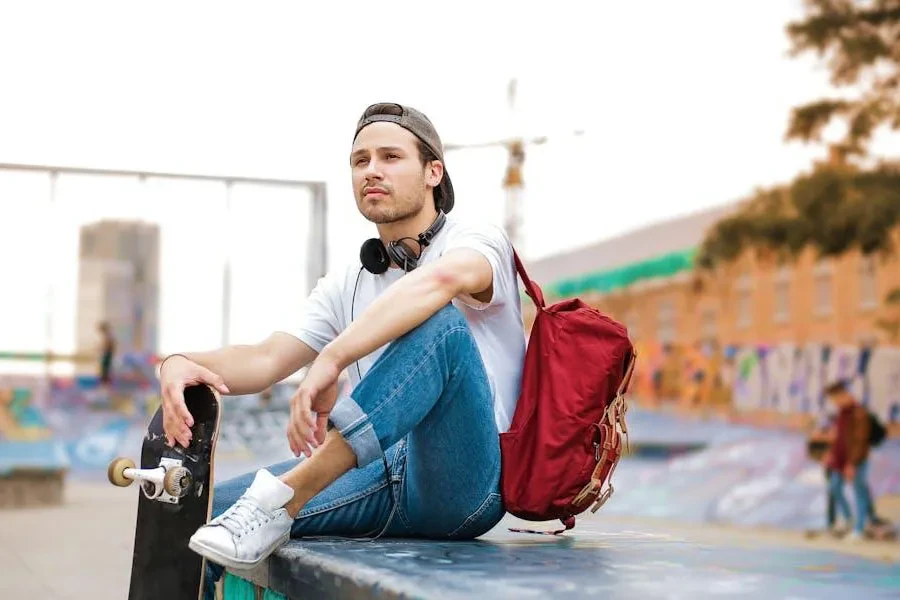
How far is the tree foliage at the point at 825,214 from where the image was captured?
40.9 ft

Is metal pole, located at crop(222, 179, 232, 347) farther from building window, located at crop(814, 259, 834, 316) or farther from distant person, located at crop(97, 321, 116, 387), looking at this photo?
building window, located at crop(814, 259, 834, 316)

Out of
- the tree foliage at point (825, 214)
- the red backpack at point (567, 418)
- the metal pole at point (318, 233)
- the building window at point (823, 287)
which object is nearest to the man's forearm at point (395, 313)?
the red backpack at point (567, 418)

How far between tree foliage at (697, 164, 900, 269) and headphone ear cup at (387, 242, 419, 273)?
11297 millimetres

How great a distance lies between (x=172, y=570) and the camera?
80.4 inches

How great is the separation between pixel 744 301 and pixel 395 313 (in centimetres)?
1372

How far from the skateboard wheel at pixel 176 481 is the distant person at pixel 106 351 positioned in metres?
12.3

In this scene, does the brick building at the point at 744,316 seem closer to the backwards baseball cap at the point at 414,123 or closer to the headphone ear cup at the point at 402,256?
the backwards baseball cap at the point at 414,123

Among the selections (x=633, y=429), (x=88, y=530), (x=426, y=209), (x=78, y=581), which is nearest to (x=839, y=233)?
(x=633, y=429)

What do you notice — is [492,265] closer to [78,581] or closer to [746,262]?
[78,581]

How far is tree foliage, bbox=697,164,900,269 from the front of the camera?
12477 millimetres

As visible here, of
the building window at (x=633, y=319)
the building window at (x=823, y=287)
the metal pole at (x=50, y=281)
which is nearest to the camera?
the metal pole at (x=50, y=281)

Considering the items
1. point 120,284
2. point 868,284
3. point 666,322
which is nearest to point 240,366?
point 868,284

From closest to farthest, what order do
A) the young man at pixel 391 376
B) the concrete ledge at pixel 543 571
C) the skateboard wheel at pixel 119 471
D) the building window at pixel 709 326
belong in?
the concrete ledge at pixel 543 571 → the young man at pixel 391 376 → the skateboard wheel at pixel 119 471 → the building window at pixel 709 326

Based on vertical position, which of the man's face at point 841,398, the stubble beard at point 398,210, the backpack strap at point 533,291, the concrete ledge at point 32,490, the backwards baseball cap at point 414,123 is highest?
the backwards baseball cap at point 414,123
